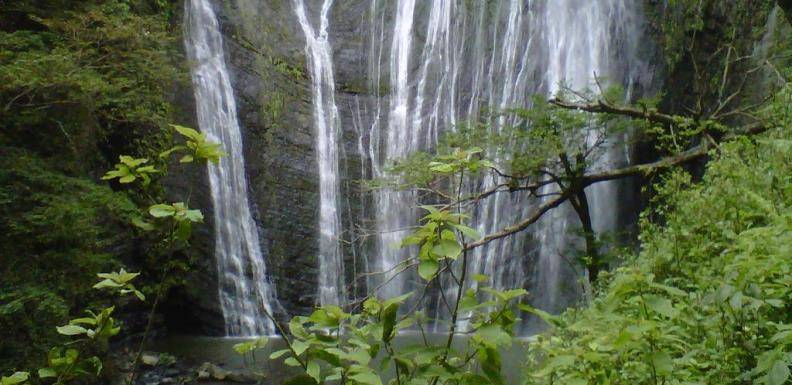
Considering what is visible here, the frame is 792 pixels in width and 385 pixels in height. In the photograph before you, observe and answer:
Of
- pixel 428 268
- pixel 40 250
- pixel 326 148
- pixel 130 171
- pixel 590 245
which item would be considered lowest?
pixel 590 245

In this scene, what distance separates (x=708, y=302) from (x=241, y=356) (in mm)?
7807

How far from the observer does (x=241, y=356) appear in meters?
8.81

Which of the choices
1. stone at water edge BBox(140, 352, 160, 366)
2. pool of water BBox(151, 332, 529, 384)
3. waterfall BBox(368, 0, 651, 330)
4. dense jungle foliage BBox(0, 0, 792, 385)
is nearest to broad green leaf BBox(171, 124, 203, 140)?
dense jungle foliage BBox(0, 0, 792, 385)

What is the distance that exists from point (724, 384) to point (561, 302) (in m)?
10.8

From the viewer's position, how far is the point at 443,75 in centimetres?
1448

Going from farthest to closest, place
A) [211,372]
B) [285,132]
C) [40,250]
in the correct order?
[285,132], [211,372], [40,250]

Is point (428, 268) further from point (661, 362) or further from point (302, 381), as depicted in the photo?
point (661, 362)

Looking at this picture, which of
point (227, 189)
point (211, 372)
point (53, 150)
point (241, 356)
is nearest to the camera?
point (53, 150)

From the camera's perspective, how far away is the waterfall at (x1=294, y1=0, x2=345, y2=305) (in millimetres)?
13125

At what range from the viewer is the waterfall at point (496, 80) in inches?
512

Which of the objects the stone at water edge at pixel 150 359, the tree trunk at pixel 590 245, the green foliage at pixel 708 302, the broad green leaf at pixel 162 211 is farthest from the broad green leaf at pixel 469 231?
the stone at water edge at pixel 150 359

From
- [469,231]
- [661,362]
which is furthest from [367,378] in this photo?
[661,362]

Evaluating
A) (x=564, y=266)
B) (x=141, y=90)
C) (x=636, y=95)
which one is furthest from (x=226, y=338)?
(x=636, y=95)

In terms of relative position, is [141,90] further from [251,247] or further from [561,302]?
[561,302]
